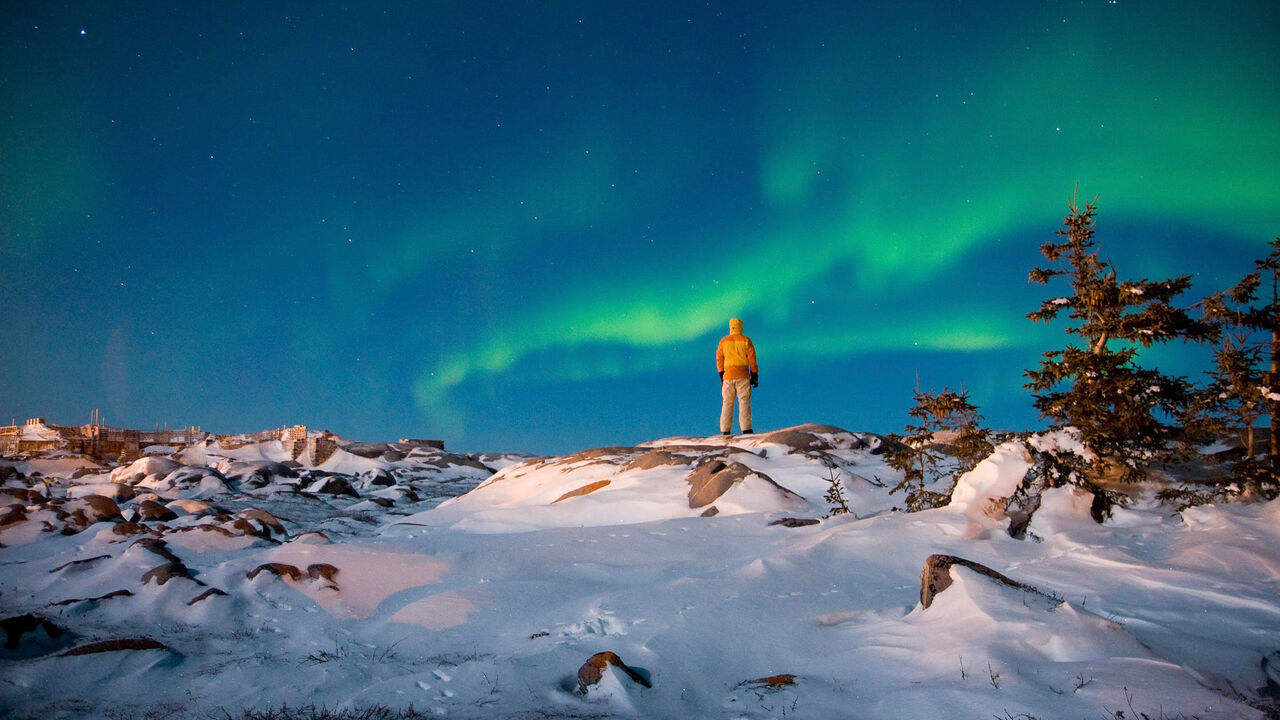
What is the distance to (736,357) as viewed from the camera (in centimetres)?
1378

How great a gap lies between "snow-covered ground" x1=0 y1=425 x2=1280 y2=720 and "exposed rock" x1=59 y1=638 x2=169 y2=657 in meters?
0.02

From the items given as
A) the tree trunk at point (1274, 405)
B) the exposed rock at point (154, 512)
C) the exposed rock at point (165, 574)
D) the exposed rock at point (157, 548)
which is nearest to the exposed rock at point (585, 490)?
the exposed rock at point (157, 548)

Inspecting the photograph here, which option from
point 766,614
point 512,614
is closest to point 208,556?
point 512,614

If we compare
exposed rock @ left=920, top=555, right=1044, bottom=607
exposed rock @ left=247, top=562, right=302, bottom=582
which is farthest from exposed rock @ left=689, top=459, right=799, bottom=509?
exposed rock @ left=247, top=562, right=302, bottom=582

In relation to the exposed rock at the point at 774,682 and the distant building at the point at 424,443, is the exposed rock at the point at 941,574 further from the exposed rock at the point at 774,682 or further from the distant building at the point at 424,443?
the distant building at the point at 424,443

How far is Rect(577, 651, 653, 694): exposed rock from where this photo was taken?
3.36 m

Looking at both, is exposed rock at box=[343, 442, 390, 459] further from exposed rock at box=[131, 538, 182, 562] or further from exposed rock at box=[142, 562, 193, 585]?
exposed rock at box=[142, 562, 193, 585]

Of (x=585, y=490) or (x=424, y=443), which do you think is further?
(x=424, y=443)

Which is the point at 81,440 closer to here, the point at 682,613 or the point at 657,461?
the point at 657,461

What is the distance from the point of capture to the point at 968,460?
24.0ft

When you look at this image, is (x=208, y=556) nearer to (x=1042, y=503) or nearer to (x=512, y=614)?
(x=512, y=614)

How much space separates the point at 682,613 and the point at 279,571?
402cm

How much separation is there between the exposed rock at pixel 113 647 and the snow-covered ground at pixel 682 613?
0.02m

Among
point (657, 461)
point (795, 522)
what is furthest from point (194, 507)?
point (795, 522)
